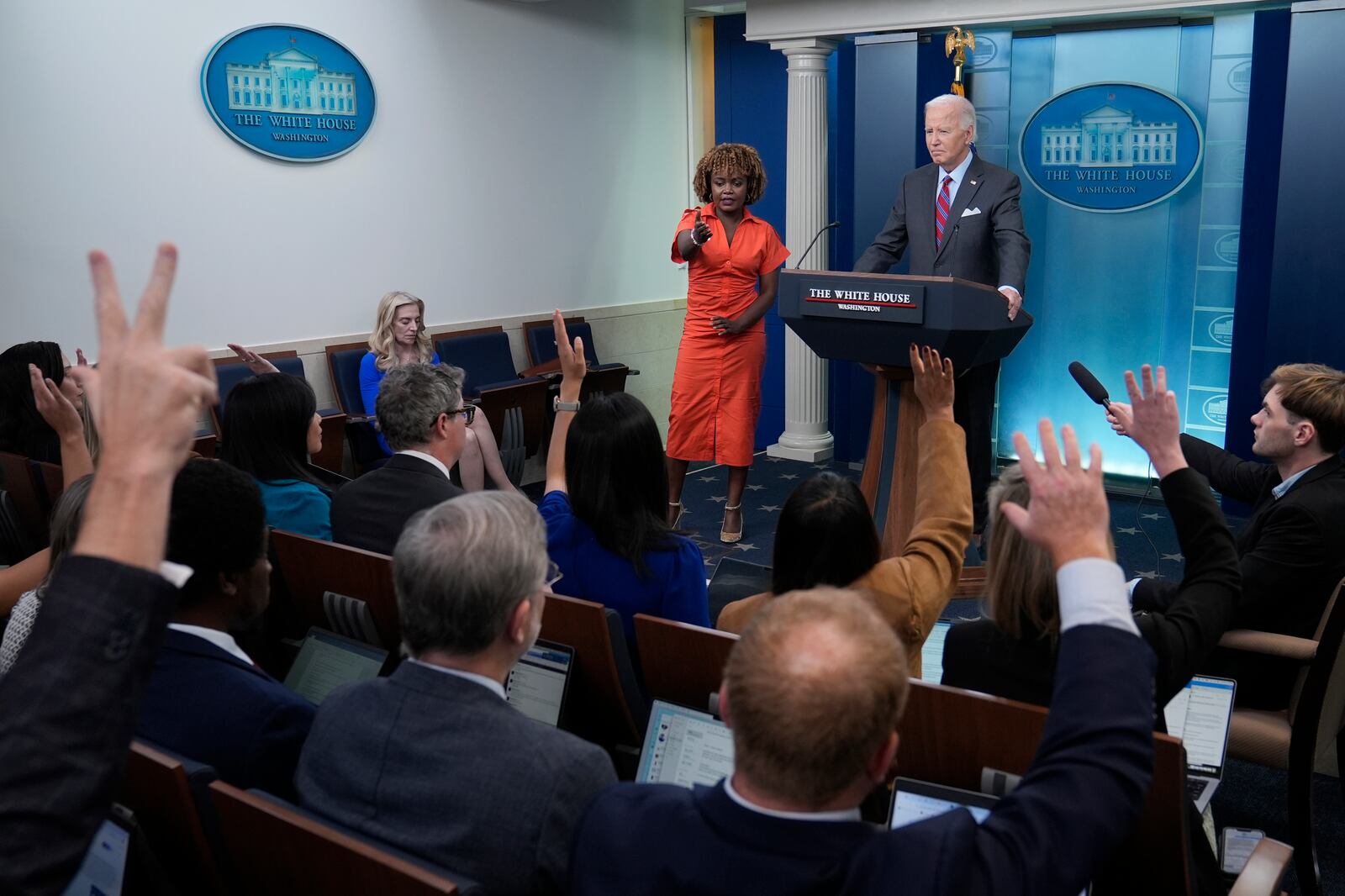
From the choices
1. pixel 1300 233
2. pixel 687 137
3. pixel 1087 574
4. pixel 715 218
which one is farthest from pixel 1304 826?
pixel 687 137

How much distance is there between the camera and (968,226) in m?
4.50

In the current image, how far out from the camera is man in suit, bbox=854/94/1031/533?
441 cm

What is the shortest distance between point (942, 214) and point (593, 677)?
307 cm

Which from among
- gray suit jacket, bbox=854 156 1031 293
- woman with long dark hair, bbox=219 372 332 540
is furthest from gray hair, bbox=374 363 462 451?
gray suit jacket, bbox=854 156 1031 293

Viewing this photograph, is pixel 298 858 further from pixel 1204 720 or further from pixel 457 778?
pixel 1204 720

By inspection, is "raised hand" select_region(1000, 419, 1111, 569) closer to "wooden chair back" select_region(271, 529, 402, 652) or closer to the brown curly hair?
"wooden chair back" select_region(271, 529, 402, 652)

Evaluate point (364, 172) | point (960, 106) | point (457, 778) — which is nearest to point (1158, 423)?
point (457, 778)

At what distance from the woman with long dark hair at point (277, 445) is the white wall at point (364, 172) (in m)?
2.17

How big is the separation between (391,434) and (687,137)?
488 cm

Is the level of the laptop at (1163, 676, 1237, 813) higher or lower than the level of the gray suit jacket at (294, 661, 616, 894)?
lower

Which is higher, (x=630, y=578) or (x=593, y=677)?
(x=630, y=578)

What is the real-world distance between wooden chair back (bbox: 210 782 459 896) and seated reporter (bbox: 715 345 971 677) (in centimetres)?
89

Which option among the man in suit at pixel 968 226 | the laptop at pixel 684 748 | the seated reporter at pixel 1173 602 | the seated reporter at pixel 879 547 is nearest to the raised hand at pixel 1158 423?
the seated reporter at pixel 1173 602

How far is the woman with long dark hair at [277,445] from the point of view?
296 centimetres
